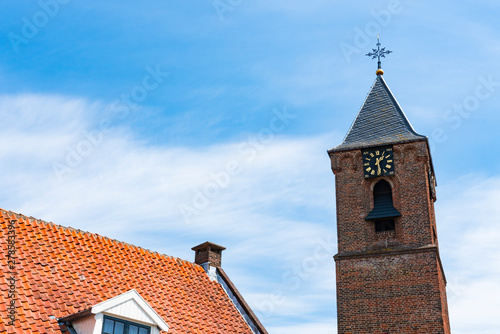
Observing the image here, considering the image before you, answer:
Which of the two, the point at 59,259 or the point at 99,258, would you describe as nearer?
the point at 59,259

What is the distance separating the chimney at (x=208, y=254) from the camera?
56.1 feet

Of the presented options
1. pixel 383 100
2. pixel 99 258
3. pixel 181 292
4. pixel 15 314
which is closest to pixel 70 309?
pixel 15 314

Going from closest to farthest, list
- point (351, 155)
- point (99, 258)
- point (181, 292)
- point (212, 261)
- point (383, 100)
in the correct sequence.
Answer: point (99, 258)
point (181, 292)
point (212, 261)
point (351, 155)
point (383, 100)

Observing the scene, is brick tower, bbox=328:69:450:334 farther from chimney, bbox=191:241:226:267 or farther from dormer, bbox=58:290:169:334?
dormer, bbox=58:290:169:334

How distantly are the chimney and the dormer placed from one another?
521cm

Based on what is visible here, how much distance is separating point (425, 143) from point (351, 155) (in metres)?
3.10

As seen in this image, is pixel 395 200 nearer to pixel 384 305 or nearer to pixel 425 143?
pixel 425 143

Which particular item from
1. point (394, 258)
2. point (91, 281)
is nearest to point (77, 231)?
point (91, 281)

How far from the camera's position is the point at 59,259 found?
12.8 metres

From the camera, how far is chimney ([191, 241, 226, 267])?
1711 centimetres

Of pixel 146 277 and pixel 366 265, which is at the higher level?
pixel 366 265

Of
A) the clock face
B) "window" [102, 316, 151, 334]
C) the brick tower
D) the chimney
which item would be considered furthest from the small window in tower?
"window" [102, 316, 151, 334]

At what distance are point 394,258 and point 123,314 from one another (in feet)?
45.5

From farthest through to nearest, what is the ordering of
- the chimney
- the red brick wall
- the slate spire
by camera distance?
the slate spire
the red brick wall
the chimney
